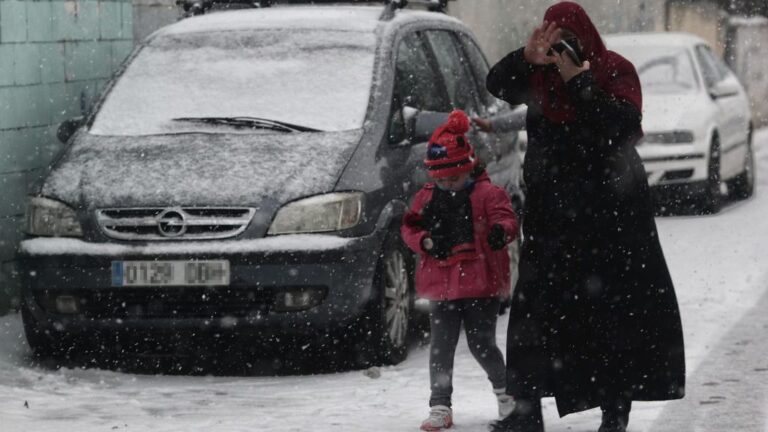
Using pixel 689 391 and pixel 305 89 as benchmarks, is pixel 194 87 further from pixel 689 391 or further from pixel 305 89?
pixel 689 391

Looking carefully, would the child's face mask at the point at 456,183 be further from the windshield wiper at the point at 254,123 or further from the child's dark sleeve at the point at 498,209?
the windshield wiper at the point at 254,123

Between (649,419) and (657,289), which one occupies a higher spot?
(657,289)

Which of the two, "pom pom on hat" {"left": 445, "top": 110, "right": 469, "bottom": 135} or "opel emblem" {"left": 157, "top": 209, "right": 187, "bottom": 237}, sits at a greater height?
"pom pom on hat" {"left": 445, "top": 110, "right": 469, "bottom": 135}

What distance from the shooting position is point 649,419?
712 centimetres

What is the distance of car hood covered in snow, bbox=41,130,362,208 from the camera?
27.3ft

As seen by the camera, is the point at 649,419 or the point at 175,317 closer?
the point at 649,419

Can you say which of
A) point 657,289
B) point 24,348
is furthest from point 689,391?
point 24,348

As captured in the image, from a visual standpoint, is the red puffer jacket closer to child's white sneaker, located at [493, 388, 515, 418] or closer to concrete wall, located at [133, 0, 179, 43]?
child's white sneaker, located at [493, 388, 515, 418]

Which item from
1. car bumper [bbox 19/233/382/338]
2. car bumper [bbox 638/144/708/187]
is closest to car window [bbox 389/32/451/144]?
car bumper [bbox 19/233/382/338]

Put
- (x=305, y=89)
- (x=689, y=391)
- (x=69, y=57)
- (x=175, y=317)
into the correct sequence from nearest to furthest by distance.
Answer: (x=689, y=391) → (x=175, y=317) → (x=305, y=89) → (x=69, y=57)

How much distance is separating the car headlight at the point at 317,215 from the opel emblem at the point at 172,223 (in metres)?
0.41

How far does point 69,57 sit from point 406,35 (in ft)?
7.98

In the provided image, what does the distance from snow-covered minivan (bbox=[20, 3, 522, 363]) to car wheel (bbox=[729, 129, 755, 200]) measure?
8872 millimetres

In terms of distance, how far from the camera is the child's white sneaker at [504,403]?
7.06 metres
